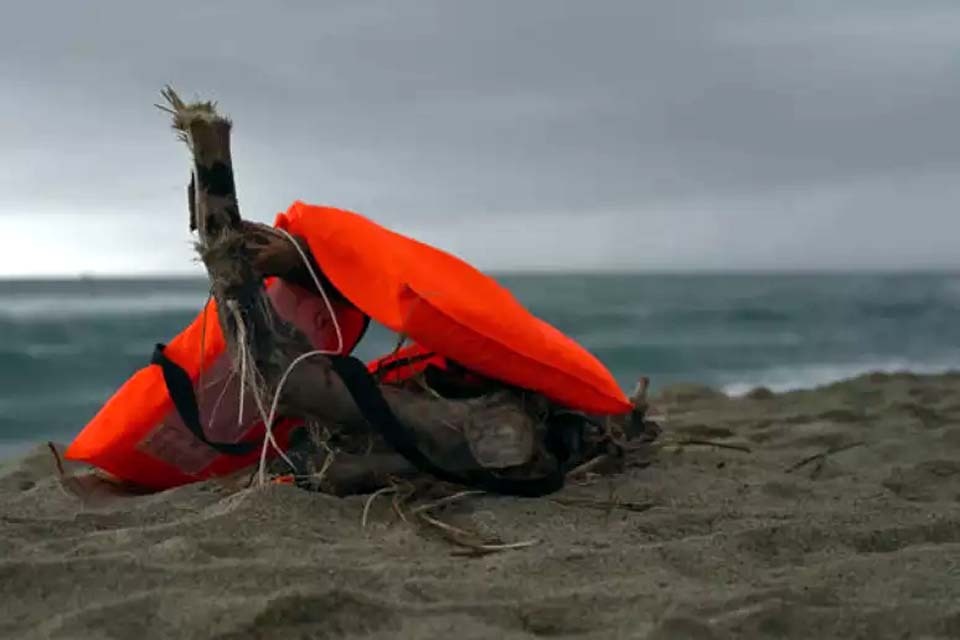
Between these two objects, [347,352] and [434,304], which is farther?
[347,352]

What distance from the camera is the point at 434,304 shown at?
2268mm

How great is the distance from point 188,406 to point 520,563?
44.9 inches

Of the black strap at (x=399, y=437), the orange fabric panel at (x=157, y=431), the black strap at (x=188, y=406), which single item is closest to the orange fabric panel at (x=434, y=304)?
the black strap at (x=399, y=437)

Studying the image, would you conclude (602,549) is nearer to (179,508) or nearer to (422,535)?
(422,535)

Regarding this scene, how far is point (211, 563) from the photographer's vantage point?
72.0 inches

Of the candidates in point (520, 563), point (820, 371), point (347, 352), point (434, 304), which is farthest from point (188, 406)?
point (820, 371)

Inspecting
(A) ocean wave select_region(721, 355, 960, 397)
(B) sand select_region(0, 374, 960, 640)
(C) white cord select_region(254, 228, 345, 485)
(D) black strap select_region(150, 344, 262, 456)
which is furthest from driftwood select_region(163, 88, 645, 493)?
(A) ocean wave select_region(721, 355, 960, 397)

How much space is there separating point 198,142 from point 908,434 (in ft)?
8.94

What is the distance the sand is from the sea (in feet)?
2.19

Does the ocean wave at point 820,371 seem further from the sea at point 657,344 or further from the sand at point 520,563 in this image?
the sand at point 520,563

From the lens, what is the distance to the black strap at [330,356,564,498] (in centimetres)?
230

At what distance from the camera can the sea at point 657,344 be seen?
779 cm

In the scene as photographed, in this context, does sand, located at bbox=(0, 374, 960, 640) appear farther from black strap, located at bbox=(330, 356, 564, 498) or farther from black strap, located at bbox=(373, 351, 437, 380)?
black strap, located at bbox=(373, 351, 437, 380)

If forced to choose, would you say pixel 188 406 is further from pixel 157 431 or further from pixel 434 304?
pixel 434 304
